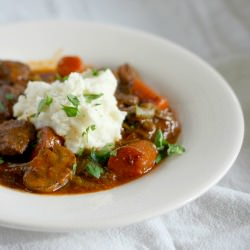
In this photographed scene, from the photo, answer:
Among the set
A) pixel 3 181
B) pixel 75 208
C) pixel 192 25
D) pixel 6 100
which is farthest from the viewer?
pixel 192 25

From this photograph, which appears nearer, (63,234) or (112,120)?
(63,234)

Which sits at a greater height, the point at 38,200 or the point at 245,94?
the point at 38,200

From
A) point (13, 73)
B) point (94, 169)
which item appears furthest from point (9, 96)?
point (94, 169)

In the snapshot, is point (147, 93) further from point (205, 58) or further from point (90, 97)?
point (205, 58)

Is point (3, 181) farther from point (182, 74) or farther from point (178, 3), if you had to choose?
point (178, 3)

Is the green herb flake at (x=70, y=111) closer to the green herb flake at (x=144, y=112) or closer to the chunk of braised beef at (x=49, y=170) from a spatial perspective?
the chunk of braised beef at (x=49, y=170)

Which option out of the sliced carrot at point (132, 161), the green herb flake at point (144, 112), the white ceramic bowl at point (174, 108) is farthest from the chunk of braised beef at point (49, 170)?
the green herb flake at point (144, 112)

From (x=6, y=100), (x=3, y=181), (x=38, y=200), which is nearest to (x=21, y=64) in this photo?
(x=6, y=100)
